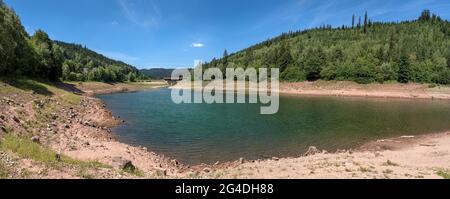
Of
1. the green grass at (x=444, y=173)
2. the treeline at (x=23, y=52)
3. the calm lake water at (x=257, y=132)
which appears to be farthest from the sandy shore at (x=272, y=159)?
the treeline at (x=23, y=52)

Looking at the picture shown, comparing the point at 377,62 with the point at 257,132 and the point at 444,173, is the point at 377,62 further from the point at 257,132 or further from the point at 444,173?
the point at 444,173

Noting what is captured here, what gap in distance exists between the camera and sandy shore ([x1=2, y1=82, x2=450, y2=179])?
45.5ft

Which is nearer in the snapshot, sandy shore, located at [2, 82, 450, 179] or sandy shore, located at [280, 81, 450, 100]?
sandy shore, located at [2, 82, 450, 179]

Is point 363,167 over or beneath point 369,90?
beneath

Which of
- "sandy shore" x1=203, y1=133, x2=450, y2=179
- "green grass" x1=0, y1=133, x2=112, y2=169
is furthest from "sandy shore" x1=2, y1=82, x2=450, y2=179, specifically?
"green grass" x1=0, y1=133, x2=112, y2=169

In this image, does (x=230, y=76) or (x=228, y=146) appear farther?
(x=230, y=76)

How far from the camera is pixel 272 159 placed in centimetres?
2059

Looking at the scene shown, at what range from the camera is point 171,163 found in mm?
20312

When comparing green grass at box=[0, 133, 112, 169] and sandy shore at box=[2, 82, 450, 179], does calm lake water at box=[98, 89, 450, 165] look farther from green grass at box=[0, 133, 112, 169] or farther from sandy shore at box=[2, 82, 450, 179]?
green grass at box=[0, 133, 112, 169]

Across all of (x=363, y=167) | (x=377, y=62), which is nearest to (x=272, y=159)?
(x=363, y=167)
